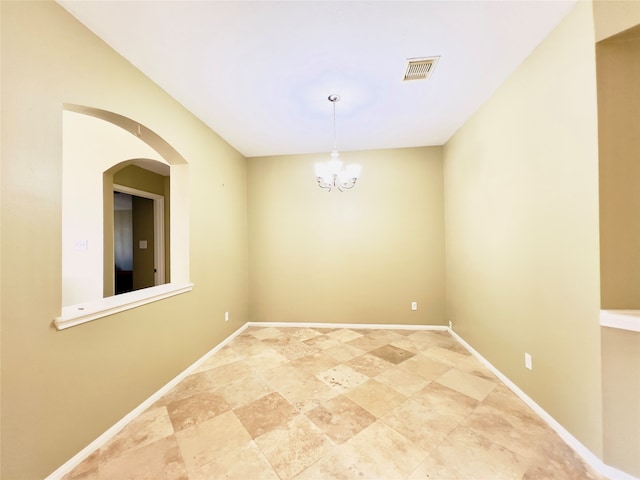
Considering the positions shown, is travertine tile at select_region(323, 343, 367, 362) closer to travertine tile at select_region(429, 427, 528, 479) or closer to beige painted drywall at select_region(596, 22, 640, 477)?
travertine tile at select_region(429, 427, 528, 479)

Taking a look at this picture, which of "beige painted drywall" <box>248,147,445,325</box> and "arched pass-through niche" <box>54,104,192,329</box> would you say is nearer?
"arched pass-through niche" <box>54,104,192,329</box>

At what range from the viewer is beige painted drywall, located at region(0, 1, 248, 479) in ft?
3.90

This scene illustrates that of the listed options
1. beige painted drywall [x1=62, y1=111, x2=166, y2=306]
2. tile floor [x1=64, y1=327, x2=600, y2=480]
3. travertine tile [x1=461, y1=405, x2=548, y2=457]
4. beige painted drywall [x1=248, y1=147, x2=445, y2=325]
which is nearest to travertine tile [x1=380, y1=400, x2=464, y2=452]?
tile floor [x1=64, y1=327, x2=600, y2=480]

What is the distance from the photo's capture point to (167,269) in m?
4.47

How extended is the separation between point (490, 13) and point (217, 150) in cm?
297

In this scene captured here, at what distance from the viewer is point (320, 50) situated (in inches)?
68.8

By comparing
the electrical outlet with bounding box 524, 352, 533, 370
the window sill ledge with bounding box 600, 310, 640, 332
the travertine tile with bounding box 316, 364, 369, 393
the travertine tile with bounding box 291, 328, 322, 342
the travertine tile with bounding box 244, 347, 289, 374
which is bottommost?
the travertine tile with bounding box 291, 328, 322, 342

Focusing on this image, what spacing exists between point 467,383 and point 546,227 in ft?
5.22

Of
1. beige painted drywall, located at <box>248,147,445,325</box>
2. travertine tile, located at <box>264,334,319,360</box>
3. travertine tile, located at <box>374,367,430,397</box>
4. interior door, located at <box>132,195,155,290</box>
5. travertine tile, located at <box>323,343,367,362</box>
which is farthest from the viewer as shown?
interior door, located at <box>132,195,155,290</box>

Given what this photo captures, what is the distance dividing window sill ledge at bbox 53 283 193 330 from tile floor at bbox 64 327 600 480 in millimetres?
884

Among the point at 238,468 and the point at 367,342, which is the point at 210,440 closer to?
the point at 238,468

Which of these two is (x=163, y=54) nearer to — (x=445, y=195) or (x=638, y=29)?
(x=638, y=29)

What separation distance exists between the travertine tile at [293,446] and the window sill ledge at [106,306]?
1402 millimetres

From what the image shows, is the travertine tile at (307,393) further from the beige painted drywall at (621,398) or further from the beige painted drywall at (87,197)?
the beige painted drywall at (87,197)
